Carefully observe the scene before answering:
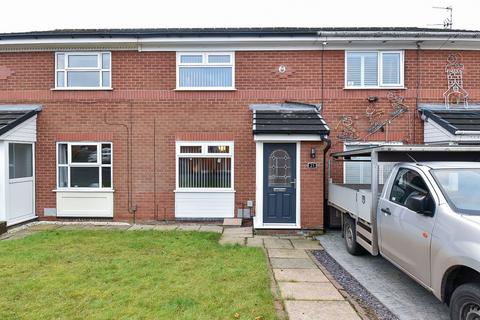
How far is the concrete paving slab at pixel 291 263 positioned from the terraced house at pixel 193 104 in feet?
10.8

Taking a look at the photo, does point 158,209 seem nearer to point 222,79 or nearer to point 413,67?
point 222,79

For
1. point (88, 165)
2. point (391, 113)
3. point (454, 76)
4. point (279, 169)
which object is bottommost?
point (279, 169)

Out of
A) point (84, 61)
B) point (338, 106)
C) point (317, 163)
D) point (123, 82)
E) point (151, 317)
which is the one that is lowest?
point (151, 317)

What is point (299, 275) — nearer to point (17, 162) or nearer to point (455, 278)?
point (455, 278)

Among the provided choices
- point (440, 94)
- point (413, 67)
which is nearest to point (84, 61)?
point (413, 67)

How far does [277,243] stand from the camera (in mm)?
7465

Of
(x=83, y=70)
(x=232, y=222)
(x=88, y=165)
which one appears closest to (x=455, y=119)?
(x=232, y=222)

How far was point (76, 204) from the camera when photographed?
9.59 meters

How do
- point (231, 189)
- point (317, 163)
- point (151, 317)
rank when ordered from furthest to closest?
point (231, 189), point (317, 163), point (151, 317)

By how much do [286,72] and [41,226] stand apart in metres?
7.76

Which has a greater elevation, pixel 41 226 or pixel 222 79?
pixel 222 79

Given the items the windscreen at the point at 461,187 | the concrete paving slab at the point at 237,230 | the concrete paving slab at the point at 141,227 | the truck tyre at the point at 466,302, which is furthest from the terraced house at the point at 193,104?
the truck tyre at the point at 466,302

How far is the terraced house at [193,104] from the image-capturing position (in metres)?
9.49

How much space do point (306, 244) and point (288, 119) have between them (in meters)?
3.17
